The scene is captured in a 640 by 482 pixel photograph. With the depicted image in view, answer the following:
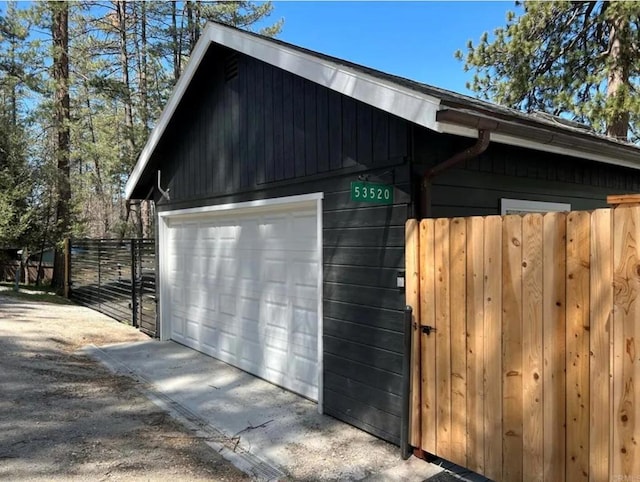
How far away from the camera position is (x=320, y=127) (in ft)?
14.8

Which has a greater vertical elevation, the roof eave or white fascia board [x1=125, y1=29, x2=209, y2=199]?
white fascia board [x1=125, y1=29, x2=209, y2=199]

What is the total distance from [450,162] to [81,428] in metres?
→ 3.82

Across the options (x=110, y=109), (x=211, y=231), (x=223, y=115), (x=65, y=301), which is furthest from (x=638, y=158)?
(x=110, y=109)

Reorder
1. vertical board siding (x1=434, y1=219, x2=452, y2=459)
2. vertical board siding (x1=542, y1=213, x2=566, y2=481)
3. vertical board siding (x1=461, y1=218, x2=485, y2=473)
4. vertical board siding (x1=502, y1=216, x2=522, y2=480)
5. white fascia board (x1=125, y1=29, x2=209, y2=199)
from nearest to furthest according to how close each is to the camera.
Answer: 1. vertical board siding (x1=542, y1=213, x2=566, y2=481)
2. vertical board siding (x1=502, y1=216, x2=522, y2=480)
3. vertical board siding (x1=461, y1=218, x2=485, y2=473)
4. vertical board siding (x1=434, y1=219, x2=452, y2=459)
5. white fascia board (x1=125, y1=29, x2=209, y2=199)

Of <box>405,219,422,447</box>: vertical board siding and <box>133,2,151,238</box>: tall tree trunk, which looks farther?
<box>133,2,151,238</box>: tall tree trunk

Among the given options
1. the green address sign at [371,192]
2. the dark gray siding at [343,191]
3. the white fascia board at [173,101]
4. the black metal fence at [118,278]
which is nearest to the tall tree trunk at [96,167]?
the black metal fence at [118,278]

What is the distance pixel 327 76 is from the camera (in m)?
4.07

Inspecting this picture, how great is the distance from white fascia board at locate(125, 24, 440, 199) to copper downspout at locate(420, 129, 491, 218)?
40 cm

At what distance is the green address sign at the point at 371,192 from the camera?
3.54m

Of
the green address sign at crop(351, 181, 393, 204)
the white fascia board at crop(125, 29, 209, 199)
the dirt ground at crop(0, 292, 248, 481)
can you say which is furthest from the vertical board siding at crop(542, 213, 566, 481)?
the white fascia board at crop(125, 29, 209, 199)

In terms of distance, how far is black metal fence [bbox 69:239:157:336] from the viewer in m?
8.61

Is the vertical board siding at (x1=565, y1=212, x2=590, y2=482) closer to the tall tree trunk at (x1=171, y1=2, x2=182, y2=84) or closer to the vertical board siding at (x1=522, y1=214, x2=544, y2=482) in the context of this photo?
the vertical board siding at (x1=522, y1=214, x2=544, y2=482)

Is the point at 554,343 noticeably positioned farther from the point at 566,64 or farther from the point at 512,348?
the point at 566,64

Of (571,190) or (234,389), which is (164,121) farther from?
(571,190)
